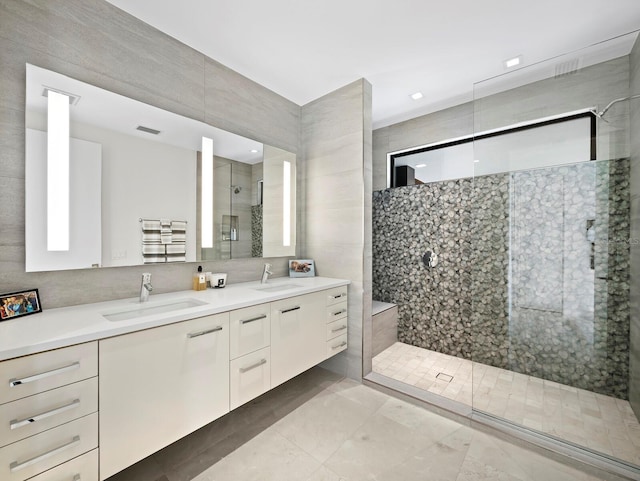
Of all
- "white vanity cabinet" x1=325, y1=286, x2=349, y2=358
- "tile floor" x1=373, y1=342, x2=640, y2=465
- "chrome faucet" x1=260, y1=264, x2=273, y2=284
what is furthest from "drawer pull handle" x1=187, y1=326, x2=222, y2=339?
"tile floor" x1=373, y1=342, x2=640, y2=465

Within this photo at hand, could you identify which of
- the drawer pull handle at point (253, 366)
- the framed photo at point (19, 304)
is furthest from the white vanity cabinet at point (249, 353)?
the framed photo at point (19, 304)

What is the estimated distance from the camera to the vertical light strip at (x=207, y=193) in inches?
82.4

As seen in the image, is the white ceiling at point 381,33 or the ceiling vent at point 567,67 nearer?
the white ceiling at point 381,33

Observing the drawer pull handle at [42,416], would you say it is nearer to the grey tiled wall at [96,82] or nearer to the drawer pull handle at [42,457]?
the drawer pull handle at [42,457]

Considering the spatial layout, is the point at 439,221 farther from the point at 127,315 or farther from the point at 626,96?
the point at 127,315

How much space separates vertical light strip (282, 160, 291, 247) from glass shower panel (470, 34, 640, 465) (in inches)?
67.0

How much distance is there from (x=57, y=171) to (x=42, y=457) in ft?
4.31

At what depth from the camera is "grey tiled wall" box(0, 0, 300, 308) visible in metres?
1.38

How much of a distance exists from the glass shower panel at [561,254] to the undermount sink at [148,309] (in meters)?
2.14

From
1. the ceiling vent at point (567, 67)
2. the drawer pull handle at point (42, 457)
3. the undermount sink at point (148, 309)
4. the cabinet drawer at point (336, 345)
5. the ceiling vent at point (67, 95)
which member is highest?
the ceiling vent at point (567, 67)

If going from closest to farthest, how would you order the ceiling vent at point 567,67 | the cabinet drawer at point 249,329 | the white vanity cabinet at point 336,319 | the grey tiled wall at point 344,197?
the cabinet drawer at point 249,329
the ceiling vent at point 567,67
the white vanity cabinet at point 336,319
the grey tiled wall at point 344,197

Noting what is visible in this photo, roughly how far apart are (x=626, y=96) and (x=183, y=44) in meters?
2.97

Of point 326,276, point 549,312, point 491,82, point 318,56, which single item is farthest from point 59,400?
point 491,82

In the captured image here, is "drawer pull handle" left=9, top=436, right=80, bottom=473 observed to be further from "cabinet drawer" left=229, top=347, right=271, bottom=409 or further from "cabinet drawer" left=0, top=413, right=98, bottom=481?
"cabinet drawer" left=229, top=347, right=271, bottom=409
